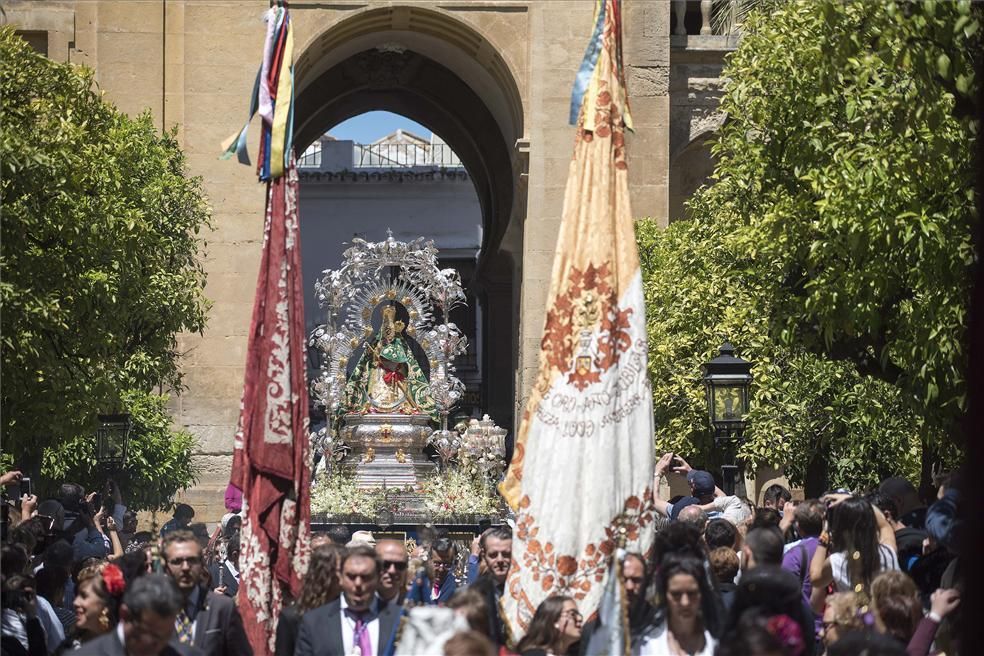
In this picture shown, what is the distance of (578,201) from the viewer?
29.2 feet

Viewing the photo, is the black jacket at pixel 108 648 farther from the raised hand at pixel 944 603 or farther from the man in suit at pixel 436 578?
the man in suit at pixel 436 578

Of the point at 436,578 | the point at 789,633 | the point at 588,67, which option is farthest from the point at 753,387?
the point at 789,633

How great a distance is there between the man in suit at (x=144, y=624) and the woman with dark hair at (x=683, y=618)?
1.89 meters

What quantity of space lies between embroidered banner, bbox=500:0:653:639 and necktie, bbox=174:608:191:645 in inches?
59.2

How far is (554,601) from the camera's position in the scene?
25.5ft

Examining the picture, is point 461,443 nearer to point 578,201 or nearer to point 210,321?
point 210,321

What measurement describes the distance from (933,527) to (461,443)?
13.7m

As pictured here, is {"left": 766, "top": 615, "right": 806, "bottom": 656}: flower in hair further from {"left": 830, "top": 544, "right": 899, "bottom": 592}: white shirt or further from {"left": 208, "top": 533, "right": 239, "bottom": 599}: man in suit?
{"left": 208, "top": 533, "right": 239, "bottom": 599}: man in suit

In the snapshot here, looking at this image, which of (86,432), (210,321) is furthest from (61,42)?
(86,432)

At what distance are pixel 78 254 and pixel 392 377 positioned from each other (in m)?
6.23

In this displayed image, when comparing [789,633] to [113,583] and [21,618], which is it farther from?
[21,618]

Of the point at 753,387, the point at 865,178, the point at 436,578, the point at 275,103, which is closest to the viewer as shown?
the point at 275,103

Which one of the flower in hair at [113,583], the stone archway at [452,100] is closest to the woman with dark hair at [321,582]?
the flower in hair at [113,583]

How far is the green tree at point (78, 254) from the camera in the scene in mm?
17641
